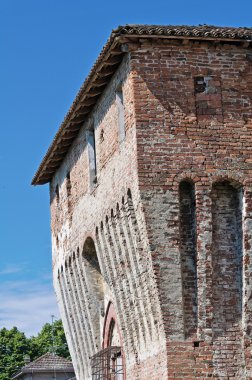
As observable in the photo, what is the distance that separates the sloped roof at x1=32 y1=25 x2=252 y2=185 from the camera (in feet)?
61.3

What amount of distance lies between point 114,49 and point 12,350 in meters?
37.8

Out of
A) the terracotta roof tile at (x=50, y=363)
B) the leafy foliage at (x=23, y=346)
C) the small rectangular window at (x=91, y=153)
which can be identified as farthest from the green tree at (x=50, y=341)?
the small rectangular window at (x=91, y=153)

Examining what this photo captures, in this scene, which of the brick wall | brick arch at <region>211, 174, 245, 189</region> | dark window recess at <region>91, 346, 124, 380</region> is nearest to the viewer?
the brick wall

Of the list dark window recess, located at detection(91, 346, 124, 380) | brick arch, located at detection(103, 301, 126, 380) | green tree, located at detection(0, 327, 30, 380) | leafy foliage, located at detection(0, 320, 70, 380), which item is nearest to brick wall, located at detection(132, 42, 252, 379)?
dark window recess, located at detection(91, 346, 124, 380)

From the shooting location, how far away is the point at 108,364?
910 inches

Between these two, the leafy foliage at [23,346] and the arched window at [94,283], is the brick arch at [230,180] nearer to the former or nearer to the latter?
the arched window at [94,283]

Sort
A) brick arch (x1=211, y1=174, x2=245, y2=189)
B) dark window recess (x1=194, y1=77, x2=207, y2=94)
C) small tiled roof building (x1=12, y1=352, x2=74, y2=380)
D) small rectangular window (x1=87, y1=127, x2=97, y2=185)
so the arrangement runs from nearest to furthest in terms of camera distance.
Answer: brick arch (x1=211, y1=174, x2=245, y2=189) < dark window recess (x1=194, y1=77, x2=207, y2=94) < small rectangular window (x1=87, y1=127, x2=97, y2=185) < small tiled roof building (x1=12, y1=352, x2=74, y2=380)

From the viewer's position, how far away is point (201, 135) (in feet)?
61.6

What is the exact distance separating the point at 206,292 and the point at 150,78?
13.8 ft

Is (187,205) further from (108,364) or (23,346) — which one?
(23,346)

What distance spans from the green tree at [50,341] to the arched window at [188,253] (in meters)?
35.4

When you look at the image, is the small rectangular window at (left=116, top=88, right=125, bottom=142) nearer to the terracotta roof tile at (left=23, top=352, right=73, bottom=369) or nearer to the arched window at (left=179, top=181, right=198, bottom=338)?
the arched window at (left=179, top=181, right=198, bottom=338)

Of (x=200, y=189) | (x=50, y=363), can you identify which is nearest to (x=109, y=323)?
(x=200, y=189)

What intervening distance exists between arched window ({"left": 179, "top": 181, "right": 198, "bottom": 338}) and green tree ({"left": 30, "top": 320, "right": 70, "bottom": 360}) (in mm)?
35394
